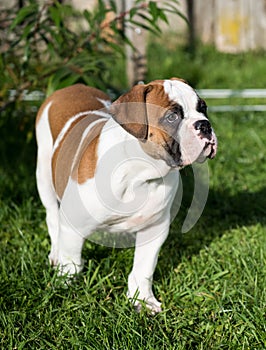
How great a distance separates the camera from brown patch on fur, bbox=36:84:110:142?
365 cm

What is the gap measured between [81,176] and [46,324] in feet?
2.23

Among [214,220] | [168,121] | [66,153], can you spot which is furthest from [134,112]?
[214,220]

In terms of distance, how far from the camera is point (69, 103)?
3.71 meters

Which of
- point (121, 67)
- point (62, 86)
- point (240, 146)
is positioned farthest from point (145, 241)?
point (121, 67)

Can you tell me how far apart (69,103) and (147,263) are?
3.40 feet

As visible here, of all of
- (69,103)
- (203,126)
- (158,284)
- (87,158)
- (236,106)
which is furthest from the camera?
(236,106)

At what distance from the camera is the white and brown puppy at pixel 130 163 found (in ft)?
9.17

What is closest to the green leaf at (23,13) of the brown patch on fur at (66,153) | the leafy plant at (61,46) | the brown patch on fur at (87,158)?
the leafy plant at (61,46)

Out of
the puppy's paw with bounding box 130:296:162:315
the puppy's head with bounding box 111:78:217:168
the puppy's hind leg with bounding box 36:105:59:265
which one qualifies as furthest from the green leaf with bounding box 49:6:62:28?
the puppy's paw with bounding box 130:296:162:315

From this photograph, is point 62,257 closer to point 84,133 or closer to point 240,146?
point 84,133

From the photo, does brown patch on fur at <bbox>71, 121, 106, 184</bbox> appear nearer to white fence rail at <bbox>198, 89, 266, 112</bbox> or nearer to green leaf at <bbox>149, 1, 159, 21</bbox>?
green leaf at <bbox>149, 1, 159, 21</bbox>

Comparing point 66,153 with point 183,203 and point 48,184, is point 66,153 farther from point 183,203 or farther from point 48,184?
point 183,203

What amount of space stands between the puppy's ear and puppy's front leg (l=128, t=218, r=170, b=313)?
1.97 feet

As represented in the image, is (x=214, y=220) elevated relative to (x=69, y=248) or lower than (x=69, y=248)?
lower
